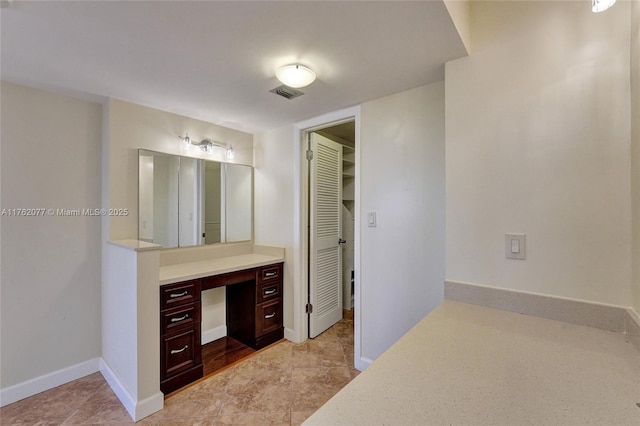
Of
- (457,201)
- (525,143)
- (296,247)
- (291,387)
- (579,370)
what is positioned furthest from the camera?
(296,247)

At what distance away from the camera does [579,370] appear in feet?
2.73

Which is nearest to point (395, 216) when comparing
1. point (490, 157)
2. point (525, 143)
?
point (490, 157)

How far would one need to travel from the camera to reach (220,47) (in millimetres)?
1441

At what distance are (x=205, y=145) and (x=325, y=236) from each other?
1530 mm

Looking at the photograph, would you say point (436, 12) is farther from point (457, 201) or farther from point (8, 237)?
point (8, 237)

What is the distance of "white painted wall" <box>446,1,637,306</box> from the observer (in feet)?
3.63

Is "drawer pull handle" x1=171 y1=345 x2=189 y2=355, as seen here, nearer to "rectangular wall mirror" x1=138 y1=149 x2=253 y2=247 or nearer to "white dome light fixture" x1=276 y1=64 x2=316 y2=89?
"rectangular wall mirror" x1=138 y1=149 x2=253 y2=247

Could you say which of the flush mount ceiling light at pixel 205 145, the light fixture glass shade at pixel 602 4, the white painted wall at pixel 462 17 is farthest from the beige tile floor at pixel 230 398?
the light fixture glass shade at pixel 602 4

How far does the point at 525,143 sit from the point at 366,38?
0.91 m

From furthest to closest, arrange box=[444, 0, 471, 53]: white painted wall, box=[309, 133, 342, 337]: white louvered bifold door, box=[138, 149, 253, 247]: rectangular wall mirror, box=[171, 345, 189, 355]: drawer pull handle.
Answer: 1. box=[309, 133, 342, 337]: white louvered bifold door
2. box=[138, 149, 253, 247]: rectangular wall mirror
3. box=[171, 345, 189, 355]: drawer pull handle
4. box=[444, 0, 471, 53]: white painted wall

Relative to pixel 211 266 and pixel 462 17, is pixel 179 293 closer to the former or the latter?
pixel 211 266

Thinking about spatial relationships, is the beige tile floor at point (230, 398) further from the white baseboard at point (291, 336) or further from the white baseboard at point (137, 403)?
the white baseboard at point (291, 336)

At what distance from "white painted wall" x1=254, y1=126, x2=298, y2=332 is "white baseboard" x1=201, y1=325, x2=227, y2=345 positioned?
2.14 feet

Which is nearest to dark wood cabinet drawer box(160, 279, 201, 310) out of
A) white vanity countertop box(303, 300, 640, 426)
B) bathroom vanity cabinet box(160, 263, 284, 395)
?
bathroom vanity cabinet box(160, 263, 284, 395)
